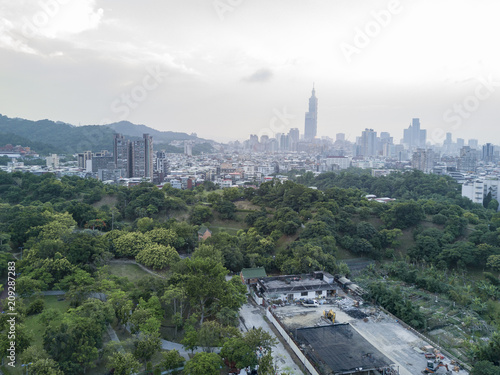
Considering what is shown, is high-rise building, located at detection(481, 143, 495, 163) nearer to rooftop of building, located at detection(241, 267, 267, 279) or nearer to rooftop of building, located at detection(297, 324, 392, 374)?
rooftop of building, located at detection(241, 267, 267, 279)

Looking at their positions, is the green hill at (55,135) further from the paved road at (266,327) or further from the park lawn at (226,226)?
the paved road at (266,327)

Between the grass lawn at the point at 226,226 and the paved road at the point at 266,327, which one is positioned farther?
the grass lawn at the point at 226,226

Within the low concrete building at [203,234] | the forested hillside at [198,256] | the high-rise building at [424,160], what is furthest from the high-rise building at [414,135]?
the low concrete building at [203,234]

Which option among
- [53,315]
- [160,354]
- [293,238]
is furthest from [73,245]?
[293,238]

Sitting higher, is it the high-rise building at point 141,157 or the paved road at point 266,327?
the high-rise building at point 141,157

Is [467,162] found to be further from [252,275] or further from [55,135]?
[55,135]
